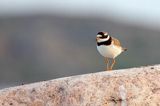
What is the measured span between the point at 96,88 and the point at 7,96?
1488mm

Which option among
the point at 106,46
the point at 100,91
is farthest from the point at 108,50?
the point at 100,91

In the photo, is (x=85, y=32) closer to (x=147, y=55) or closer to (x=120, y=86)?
(x=147, y=55)

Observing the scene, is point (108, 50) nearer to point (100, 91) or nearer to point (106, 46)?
point (106, 46)

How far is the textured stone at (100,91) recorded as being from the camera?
45.7ft

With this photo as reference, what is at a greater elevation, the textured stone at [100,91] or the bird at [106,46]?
the bird at [106,46]

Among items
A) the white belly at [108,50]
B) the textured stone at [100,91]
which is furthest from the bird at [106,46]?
the textured stone at [100,91]

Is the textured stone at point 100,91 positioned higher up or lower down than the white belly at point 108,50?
lower down

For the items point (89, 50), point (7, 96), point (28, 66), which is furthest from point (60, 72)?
point (7, 96)

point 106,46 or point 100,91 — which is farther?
point 106,46

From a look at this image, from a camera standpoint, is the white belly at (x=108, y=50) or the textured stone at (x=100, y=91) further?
the white belly at (x=108, y=50)

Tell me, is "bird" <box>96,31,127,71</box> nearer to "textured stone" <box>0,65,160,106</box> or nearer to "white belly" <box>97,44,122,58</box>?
"white belly" <box>97,44,122,58</box>

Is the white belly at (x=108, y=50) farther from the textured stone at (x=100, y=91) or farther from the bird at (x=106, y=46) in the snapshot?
the textured stone at (x=100, y=91)

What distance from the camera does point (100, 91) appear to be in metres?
14.0

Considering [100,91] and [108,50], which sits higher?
[108,50]
